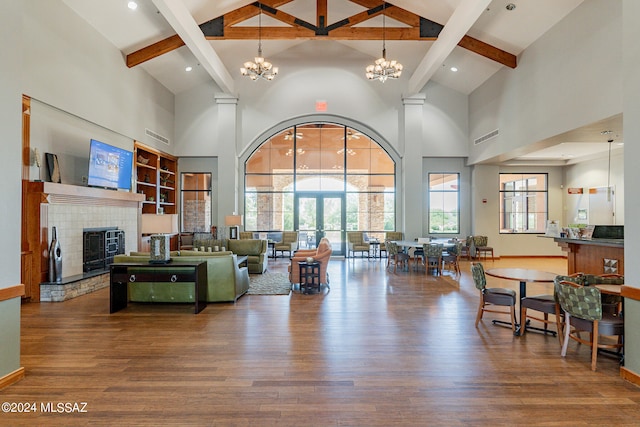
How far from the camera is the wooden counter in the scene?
546cm

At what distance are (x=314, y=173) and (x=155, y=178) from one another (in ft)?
16.4

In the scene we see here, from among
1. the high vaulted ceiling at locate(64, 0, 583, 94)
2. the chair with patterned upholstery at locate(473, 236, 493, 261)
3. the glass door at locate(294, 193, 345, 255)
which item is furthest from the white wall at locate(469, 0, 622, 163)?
the glass door at locate(294, 193, 345, 255)

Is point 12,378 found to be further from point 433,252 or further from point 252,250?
point 433,252

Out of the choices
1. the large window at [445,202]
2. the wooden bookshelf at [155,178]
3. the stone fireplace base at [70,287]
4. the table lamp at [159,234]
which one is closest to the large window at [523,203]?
the large window at [445,202]

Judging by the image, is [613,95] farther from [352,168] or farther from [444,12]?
[352,168]

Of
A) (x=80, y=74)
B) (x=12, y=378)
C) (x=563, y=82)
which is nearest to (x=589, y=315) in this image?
(x=12, y=378)

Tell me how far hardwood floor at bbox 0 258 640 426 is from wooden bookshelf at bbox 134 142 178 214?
5.30 meters

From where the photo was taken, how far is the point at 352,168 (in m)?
12.2

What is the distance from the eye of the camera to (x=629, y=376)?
3150 millimetres

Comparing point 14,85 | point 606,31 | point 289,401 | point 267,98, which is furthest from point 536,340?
point 267,98

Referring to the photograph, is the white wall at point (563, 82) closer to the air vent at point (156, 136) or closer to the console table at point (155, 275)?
the console table at point (155, 275)

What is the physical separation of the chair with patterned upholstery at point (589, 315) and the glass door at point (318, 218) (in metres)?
8.72

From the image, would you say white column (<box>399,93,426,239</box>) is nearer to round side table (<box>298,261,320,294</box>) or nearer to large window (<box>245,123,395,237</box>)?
large window (<box>245,123,395,237</box>)

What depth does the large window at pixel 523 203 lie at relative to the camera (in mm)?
12023
